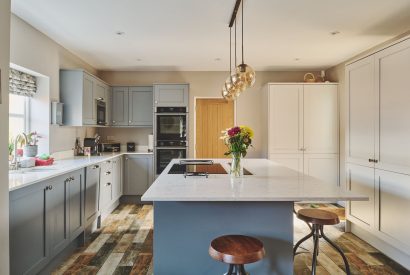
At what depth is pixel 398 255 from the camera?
2789 mm

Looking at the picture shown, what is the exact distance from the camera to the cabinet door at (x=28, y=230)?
1.96 meters

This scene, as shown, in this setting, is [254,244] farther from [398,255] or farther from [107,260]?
[398,255]

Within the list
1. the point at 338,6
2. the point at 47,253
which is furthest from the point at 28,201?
the point at 338,6

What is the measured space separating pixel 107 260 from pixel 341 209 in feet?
12.4

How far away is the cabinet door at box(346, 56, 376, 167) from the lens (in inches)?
122

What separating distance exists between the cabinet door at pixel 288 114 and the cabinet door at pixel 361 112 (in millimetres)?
1369

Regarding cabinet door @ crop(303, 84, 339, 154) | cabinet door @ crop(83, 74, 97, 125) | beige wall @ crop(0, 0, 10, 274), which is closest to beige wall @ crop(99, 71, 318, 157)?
cabinet door @ crop(303, 84, 339, 154)

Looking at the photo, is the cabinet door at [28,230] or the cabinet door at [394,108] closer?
the cabinet door at [28,230]

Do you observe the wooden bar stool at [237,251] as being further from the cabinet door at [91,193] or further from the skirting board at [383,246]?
the cabinet door at [91,193]

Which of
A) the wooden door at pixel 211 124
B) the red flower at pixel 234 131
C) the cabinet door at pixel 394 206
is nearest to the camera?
the red flower at pixel 234 131

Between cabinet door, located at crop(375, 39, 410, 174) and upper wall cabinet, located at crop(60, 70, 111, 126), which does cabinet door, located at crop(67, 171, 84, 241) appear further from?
cabinet door, located at crop(375, 39, 410, 174)

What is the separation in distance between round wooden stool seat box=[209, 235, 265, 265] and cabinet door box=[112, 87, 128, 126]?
404cm

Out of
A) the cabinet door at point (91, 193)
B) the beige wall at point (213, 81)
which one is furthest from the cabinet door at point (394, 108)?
the cabinet door at point (91, 193)

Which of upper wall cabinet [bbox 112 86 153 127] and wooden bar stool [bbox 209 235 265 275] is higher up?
upper wall cabinet [bbox 112 86 153 127]
